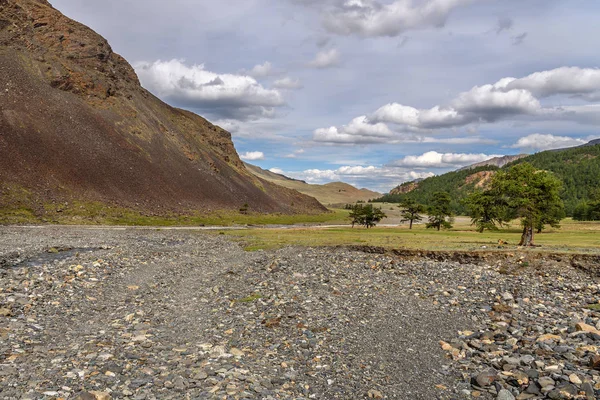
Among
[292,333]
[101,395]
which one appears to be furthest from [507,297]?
[101,395]

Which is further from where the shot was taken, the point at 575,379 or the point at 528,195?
the point at 528,195

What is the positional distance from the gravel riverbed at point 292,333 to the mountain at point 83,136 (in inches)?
2828

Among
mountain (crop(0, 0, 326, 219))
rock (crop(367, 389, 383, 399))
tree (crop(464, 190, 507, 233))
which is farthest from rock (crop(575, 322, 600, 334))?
mountain (crop(0, 0, 326, 219))

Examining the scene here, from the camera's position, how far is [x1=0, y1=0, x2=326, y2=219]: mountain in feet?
318

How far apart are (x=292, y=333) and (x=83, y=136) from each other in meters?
123

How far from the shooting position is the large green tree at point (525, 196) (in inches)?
1844

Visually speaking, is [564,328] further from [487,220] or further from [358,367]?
[487,220]

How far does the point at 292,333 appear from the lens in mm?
17547

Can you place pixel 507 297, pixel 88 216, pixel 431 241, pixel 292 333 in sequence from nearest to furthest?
pixel 292 333 < pixel 507 297 < pixel 431 241 < pixel 88 216

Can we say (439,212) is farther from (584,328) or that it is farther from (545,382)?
(545,382)

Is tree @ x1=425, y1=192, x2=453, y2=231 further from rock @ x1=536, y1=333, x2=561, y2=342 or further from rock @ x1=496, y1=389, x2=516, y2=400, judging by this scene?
rock @ x1=496, y1=389, x2=516, y2=400

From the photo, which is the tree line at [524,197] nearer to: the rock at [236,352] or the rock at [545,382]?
the rock at [545,382]

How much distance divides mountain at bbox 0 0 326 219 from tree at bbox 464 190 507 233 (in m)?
81.9

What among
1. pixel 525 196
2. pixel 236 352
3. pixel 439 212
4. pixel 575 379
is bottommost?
pixel 236 352
